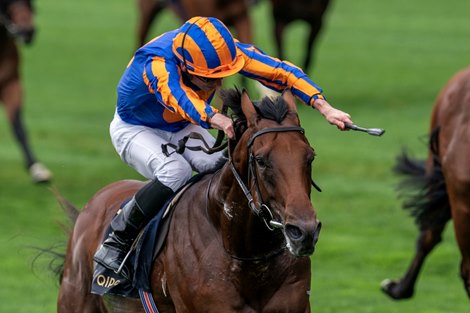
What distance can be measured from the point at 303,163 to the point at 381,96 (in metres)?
14.5

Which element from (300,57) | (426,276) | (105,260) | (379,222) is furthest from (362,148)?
(105,260)

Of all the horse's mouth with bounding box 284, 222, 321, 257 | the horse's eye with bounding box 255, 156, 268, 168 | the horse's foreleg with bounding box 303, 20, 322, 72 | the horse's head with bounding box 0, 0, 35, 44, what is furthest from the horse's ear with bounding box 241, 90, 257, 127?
the horse's foreleg with bounding box 303, 20, 322, 72

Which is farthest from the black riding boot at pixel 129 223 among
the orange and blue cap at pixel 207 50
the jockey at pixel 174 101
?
the orange and blue cap at pixel 207 50

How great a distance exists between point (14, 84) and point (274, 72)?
25.2 feet

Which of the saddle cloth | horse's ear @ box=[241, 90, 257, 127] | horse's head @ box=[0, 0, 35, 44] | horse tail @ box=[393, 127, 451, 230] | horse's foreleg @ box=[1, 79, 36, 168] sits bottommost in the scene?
horse's foreleg @ box=[1, 79, 36, 168]

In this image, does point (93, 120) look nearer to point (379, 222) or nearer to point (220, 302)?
point (379, 222)

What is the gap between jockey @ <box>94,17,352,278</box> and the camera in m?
5.54

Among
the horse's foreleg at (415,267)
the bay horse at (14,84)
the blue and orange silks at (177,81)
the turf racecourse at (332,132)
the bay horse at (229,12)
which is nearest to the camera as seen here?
the blue and orange silks at (177,81)

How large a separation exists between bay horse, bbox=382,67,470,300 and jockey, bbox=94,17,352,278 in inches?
88.9

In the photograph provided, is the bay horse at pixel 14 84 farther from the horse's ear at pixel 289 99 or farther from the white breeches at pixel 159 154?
the horse's ear at pixel 289 99

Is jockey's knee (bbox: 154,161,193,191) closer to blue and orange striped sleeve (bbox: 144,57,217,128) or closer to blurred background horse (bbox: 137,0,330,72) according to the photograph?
blue and orange striped sleeve (bbox: 144,57,217,128)

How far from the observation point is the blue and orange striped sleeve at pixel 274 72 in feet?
19.0

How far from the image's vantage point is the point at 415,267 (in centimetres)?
883

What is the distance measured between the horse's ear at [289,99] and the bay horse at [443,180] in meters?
2.70
